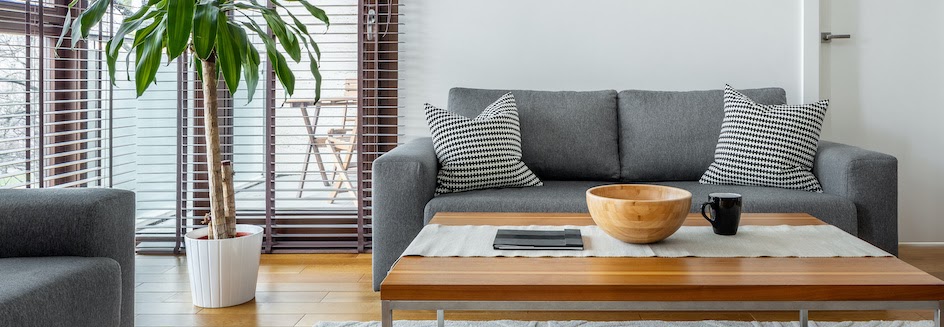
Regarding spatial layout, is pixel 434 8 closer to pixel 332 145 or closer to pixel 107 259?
pixel 332 145

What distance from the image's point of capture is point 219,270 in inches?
114

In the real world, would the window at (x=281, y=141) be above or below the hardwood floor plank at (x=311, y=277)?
above

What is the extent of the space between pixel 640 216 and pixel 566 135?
5.41ft

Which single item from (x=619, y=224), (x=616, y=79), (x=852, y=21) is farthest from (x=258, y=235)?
(x=852, y=21)

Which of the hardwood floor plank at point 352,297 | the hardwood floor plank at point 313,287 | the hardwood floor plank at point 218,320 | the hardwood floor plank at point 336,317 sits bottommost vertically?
the hardwood floor plank at point 218,320

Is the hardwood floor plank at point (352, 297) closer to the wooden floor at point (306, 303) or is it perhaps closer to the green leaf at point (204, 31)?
the wooden floor at point (306, 303)

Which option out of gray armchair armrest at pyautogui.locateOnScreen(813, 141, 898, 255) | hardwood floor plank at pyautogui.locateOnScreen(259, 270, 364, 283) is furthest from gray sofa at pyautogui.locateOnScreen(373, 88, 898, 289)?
hardwood floor plank at pyautogui.locateOnScreen(259, 270, 364, 283)

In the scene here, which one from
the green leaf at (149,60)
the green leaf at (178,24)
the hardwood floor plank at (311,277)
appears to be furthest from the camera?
the hardwood floor plank at (311,277)

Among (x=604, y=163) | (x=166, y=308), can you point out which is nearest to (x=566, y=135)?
(x=604, y=163)

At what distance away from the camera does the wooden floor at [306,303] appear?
8.99 feet

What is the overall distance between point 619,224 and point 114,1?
110 inches

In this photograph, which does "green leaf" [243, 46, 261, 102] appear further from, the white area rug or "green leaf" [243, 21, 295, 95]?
the white area rug

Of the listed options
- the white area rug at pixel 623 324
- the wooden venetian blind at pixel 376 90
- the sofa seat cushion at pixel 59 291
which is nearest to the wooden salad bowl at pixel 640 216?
the white area rug at pixel 623 324

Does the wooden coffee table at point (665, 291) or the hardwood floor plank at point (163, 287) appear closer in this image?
the wooden coffee table at point (665, 291)
